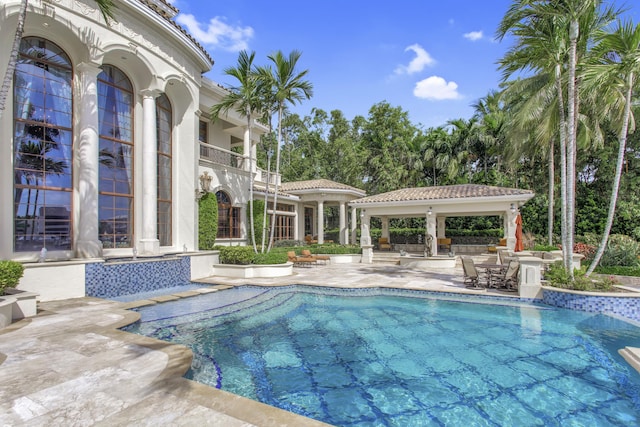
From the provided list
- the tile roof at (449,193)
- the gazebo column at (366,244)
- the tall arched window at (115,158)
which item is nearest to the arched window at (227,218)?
the tall arched window at (115,158)

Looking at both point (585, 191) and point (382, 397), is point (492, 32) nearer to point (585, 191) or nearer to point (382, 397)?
point (382, 397)

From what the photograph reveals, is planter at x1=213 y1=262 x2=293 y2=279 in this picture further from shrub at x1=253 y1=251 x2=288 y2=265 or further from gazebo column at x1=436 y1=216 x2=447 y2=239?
gazebo column at x1=436 y1=216 x2=447 y2=239

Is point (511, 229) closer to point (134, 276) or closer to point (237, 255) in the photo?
point (237, 255)

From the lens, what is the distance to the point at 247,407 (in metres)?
3.84

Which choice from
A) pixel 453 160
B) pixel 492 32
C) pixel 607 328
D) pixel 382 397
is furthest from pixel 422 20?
pixel 453 160

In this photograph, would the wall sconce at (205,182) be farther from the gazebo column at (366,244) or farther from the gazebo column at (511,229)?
the gazebo column at (511,229)

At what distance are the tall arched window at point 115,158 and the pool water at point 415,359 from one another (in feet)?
15.2

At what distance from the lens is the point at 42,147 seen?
10.7 m

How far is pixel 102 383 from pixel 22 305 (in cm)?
515

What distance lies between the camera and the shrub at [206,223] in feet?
53.1

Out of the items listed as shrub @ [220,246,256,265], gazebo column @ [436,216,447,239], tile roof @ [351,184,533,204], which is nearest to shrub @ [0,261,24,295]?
shrub @ [220,246,256,265]

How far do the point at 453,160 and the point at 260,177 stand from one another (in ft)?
57.3

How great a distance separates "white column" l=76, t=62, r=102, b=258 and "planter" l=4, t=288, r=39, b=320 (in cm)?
311

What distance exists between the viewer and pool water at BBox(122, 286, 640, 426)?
Result: 474 cm
